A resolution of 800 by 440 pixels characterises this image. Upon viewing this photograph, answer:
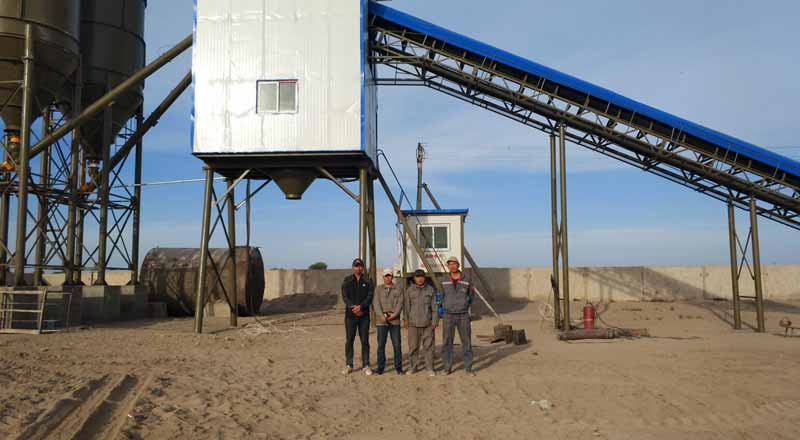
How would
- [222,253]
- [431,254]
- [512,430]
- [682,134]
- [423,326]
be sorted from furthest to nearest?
[222,253], [431,254], [682,134], [423,326], [512,430]

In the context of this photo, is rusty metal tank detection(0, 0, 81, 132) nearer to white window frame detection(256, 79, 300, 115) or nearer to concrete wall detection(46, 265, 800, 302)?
white window frame detection(256, 79, 300, 115)

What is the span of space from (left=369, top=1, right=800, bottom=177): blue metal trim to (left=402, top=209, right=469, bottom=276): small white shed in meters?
6.34

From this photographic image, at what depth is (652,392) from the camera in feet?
28.6

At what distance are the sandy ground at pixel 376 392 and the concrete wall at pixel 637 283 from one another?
17759mm

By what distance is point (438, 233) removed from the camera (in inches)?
850

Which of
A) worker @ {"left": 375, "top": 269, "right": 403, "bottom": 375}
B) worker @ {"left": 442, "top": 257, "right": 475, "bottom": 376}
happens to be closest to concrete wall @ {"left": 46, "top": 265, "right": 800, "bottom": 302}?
worker @ {"left": 442, "top": 257, "right": 475, "bottom": 376}

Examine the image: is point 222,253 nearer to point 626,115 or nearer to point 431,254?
point 431,254

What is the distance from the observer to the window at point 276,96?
15.6m

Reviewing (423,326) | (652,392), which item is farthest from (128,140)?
(652,392)

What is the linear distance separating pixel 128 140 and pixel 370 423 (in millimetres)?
19205

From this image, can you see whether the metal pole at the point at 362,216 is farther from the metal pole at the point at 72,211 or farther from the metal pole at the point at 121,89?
the metal pole at the point at 72,211

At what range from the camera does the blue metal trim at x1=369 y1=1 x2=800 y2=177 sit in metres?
16.6

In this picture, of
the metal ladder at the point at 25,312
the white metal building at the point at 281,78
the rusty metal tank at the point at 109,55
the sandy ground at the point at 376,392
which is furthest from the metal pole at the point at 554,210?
the rusty metal tank at the point at 109,55

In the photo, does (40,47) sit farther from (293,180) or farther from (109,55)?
(293,180)
